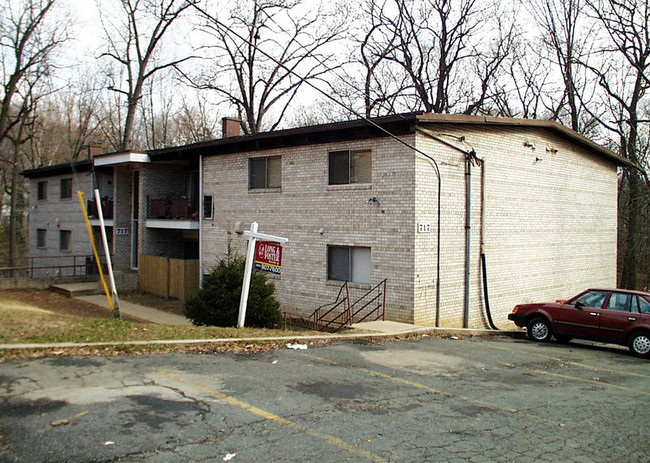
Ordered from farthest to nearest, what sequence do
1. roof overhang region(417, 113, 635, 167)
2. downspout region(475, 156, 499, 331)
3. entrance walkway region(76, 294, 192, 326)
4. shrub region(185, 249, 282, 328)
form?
entrance walkway region(76, 294, 192, 326) → downspout region(475, 156, 499, 331) → roof overhang region(417, 113, 635, 167) → shrub region(185, 249, 282, 328)

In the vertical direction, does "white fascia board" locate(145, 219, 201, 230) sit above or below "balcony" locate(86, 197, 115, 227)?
below

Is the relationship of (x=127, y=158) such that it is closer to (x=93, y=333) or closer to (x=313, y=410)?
(x=93, y=333)

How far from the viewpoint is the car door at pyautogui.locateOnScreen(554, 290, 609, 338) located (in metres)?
13.3

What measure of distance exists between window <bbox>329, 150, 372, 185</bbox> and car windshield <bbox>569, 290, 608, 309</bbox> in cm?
631

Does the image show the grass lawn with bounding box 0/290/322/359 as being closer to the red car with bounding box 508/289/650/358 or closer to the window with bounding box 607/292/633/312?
the red car with bounding box 508/289/650/358

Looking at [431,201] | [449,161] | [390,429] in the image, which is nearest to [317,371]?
[390,429]

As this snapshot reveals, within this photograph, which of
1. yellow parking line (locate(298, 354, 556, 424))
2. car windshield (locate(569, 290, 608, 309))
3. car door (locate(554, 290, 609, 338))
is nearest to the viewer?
yellow parking line (locate(298, 354, 556, 424))

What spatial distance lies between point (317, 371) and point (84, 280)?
20.2 metres

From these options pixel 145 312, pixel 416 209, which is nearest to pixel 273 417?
pixel 416 209

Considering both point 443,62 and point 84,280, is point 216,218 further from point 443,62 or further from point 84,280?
point 443,62

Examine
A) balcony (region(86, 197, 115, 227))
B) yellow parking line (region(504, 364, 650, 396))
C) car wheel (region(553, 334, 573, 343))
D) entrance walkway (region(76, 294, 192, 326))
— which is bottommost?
entrance walkway (region(76, 294, 192, 326))

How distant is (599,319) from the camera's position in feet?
43.2

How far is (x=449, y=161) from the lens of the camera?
16141 millimetres

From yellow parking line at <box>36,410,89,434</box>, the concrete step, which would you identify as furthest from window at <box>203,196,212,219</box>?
yellow parking line at <box>36,410,89,434</box>
